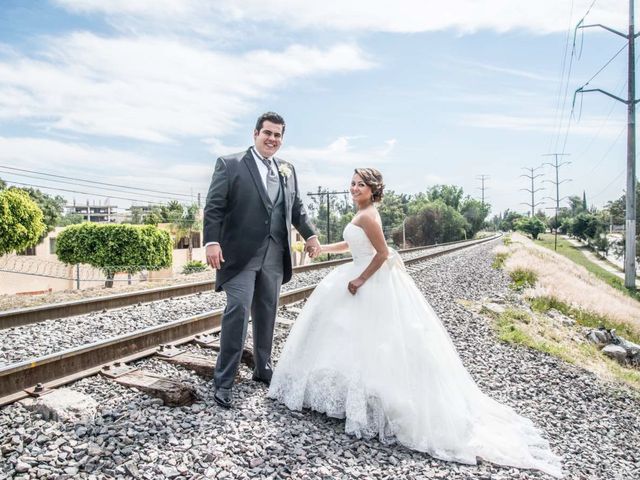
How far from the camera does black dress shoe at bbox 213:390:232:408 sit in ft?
11.1

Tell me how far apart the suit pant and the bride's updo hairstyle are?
87 centimetres

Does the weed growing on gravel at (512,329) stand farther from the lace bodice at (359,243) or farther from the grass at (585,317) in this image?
the lace bodice at (359,243)

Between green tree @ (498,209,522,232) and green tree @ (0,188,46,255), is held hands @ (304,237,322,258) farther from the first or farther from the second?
green tree @ (498,209,522,232)

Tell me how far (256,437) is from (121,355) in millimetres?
1918

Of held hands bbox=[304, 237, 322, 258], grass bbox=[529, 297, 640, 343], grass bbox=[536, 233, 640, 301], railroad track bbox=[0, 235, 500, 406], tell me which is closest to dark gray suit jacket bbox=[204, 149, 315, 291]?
held hands bbox=[304, 237, 322, 258]

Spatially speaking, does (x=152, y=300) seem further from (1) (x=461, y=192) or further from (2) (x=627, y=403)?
(1) (x=461, y=192)

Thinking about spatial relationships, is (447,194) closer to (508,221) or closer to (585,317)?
(508,221)

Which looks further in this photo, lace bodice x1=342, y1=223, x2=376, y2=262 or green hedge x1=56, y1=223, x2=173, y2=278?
green hedge x1=56, y1=223, x2=173, y2=278

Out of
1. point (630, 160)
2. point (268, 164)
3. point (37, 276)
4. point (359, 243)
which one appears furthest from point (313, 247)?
point (37, 276)

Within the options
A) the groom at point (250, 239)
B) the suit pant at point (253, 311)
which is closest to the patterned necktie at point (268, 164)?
the groom at point (250, 239)

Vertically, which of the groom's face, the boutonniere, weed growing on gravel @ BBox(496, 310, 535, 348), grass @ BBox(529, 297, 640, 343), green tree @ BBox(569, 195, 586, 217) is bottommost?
grass @ BBox(529, 297, 640, 343)

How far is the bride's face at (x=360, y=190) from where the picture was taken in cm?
371

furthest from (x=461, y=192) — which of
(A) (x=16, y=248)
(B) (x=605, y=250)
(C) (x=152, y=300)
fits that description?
(C) (x=152, y=300)

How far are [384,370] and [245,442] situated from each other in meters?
1.02
